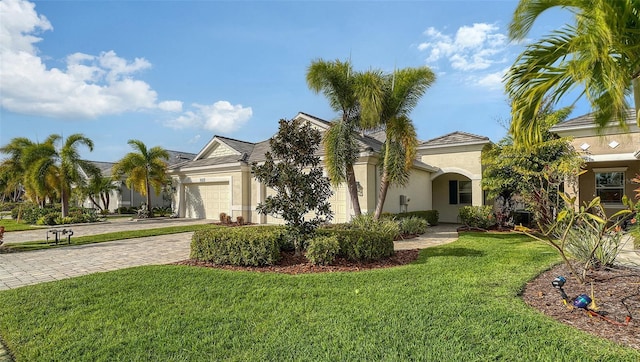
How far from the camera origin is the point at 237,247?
7.81 m

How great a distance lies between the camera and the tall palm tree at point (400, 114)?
12.3 m

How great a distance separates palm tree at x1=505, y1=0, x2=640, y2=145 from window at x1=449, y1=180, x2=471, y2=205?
1317 cm

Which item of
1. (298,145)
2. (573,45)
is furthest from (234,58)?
(573,45)

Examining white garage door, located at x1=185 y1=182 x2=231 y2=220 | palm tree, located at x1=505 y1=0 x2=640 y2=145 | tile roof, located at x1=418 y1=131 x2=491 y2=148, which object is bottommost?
white garage door, located at x1=185 y1=182 x2=231 y2=220

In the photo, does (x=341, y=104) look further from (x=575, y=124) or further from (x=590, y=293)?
(x=575, y=124)

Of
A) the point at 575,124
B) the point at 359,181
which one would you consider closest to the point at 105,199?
the point at 359,181

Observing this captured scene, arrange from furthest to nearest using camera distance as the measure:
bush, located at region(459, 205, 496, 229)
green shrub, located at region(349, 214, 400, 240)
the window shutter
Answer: the window shutter
bush, located at region(459, 205, 496, 229)
green shrub, located at region(349, 214, 400, 240)

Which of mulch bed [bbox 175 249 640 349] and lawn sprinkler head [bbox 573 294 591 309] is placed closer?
mulch bed [bbox 175 249 640 349]

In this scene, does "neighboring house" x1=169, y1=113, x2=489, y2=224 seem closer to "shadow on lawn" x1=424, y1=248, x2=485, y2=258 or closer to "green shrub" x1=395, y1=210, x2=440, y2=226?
"green shrub" x1=395, y1=210, x2=440, y2=226

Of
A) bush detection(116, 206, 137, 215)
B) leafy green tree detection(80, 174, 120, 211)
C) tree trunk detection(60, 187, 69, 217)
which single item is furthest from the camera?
bush detection(116, 206, 137, 215)

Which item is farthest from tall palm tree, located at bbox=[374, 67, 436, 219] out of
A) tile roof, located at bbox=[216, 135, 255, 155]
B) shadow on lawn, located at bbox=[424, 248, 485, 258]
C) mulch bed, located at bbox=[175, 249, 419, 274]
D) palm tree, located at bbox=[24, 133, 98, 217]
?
palm tree, located at bbox=[24, 133, 98, 217]

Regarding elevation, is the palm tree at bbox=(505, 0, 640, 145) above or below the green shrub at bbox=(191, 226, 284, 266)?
above

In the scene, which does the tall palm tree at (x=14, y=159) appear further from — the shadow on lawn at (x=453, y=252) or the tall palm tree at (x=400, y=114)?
the shadow on lawn at (x=453, y=252)

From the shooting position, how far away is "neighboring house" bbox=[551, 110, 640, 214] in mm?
14242
